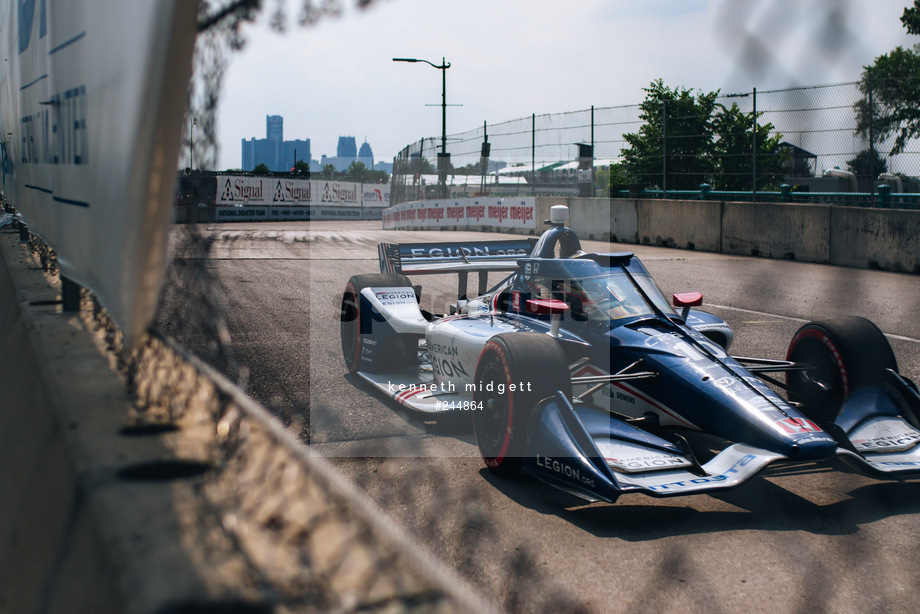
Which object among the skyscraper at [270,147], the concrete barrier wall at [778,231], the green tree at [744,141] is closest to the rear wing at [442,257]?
the green tree at [744,141]

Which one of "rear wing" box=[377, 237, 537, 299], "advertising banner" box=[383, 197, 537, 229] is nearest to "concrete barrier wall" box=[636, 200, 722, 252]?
"advertising banner" box=[383, 197, 537, 229]

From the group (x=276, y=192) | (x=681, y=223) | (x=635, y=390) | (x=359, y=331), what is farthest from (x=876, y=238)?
(x=276, y=192)

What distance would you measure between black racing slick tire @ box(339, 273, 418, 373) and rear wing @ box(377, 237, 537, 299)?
0.23m

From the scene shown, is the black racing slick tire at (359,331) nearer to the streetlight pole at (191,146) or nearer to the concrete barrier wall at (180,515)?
the concrete barrier wall at (180,515)

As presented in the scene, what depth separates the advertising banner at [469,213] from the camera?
22.1 m

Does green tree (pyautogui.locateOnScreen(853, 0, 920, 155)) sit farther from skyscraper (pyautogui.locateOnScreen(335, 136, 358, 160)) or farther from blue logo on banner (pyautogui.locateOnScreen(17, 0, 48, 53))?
blue logo on banner (pyautogui.locateOnScreen(17, 0, 48, 53))

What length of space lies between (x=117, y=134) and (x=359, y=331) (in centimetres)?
489

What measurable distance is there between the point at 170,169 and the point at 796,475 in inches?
148

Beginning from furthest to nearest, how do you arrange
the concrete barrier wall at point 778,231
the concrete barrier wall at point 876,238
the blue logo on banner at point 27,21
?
the concrete barrier wall at point 778,231 → the concrete barrier wall at point 876,238 → the blue logo on banner at point 27,21

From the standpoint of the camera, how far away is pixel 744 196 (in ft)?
51.7

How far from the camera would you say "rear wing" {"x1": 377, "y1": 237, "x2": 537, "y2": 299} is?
648cm

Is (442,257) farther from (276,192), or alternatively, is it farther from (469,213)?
(276,192)

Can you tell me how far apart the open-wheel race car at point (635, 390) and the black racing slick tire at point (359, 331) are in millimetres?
396

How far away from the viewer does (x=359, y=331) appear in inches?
237
